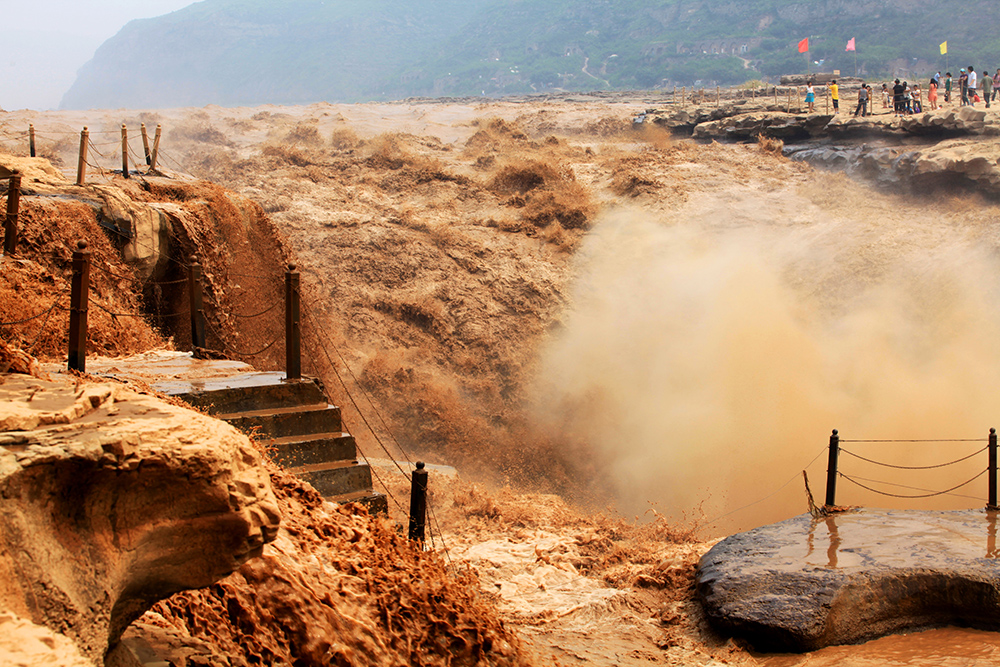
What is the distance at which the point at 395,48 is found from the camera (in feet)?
426

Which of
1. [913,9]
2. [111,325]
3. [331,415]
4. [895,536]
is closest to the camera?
[331,415]

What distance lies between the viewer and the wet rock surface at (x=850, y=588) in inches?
281

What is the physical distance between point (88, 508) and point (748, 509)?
12268mm

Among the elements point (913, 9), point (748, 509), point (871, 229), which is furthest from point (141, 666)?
point (913, 9)

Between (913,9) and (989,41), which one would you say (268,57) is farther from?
(989,41)

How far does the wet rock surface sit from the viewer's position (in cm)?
713

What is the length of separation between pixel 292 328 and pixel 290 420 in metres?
1.16

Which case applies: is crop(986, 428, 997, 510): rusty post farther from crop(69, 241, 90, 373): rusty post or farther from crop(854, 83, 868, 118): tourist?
crop(854, 83, 868, 118): tourist

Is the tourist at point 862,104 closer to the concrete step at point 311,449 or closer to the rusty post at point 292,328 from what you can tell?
the rusty post at point 292,328

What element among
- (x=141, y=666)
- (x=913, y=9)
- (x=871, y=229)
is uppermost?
(x=913, y=9)

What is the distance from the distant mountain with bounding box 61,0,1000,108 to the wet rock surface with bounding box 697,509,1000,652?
70.6m

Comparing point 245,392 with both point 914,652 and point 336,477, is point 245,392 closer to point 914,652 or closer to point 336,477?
point 336,477

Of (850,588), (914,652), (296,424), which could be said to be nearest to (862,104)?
(850,588)

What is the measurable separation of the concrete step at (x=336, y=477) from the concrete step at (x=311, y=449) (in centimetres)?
7
